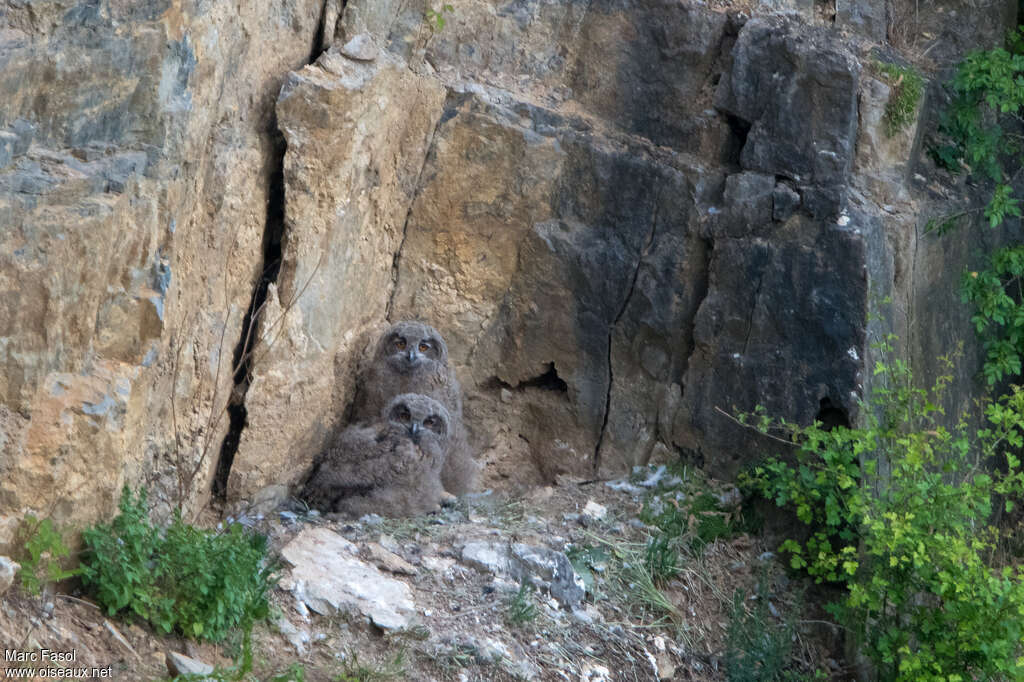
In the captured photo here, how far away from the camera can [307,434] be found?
23.3 ft

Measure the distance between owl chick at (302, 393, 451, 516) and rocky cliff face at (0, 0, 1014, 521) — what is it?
0.79 feet

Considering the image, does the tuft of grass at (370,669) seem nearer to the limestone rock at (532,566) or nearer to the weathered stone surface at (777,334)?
the limestone rock at (532,566)

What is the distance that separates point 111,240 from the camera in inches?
203

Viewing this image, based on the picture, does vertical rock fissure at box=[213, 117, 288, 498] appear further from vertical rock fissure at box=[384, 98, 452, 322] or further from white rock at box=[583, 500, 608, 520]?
white rock at box=[583, 500, 608, 520]

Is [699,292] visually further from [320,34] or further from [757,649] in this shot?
[320,34]


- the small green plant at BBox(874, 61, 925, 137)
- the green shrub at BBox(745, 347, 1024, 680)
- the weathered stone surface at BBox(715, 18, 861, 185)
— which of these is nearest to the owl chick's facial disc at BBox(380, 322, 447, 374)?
the green shrub at BBox(745, 347, 1024, 680)

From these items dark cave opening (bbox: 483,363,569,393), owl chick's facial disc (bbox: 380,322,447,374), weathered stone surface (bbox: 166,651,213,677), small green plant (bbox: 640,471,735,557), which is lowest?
weathered stone surface (bbox: 166,651,213,677)

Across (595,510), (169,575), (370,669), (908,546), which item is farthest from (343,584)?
(908,546)

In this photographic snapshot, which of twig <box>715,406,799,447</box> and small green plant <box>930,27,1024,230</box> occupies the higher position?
small green plant <box>930,27,1024,230</box>

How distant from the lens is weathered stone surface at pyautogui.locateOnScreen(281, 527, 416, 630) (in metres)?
5.61

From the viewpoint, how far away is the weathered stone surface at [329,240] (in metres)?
6.65

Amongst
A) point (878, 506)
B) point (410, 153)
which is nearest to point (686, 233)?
point (410, 153)

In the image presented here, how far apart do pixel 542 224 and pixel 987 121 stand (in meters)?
3.28

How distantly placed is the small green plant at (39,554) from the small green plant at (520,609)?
6.97 ft
